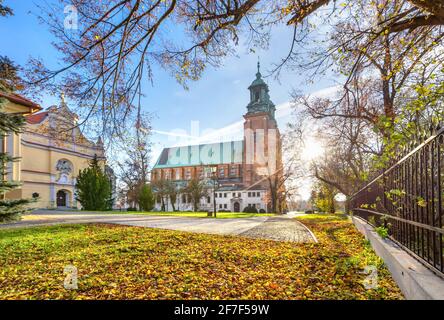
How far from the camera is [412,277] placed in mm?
A: 2281

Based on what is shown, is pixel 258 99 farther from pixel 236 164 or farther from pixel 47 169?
pixel 47 169

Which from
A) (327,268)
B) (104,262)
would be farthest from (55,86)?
(327,268)

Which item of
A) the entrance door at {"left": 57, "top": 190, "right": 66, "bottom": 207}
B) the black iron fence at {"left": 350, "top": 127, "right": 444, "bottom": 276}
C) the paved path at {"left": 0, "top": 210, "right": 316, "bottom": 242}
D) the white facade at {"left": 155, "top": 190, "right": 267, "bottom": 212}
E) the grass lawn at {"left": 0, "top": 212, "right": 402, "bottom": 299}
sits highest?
the black iron fence at {"left": 350, "top": 127, "right": 444, "bottom": 276}

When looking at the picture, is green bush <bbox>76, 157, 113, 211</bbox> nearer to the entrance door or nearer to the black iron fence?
the entrance door

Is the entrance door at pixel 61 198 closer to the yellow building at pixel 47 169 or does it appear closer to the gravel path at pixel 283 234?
the yellow building at pixel 47 169

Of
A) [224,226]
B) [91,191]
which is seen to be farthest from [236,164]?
[224,226]

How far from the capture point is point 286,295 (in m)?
2.65

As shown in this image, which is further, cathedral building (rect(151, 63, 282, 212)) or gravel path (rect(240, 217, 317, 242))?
cathedral building (rect(151, 63, 282, 212))

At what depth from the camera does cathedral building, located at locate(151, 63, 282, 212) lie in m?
51.5

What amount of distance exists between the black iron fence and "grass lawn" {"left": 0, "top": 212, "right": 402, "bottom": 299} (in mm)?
519

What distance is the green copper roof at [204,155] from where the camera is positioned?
6756 cm

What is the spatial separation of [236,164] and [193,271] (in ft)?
212

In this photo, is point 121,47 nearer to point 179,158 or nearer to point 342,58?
point 342,58

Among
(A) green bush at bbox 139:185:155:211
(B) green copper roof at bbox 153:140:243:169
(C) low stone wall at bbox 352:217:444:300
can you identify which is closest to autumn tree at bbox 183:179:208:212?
(A) green bush at bbox 139:185:155:211
